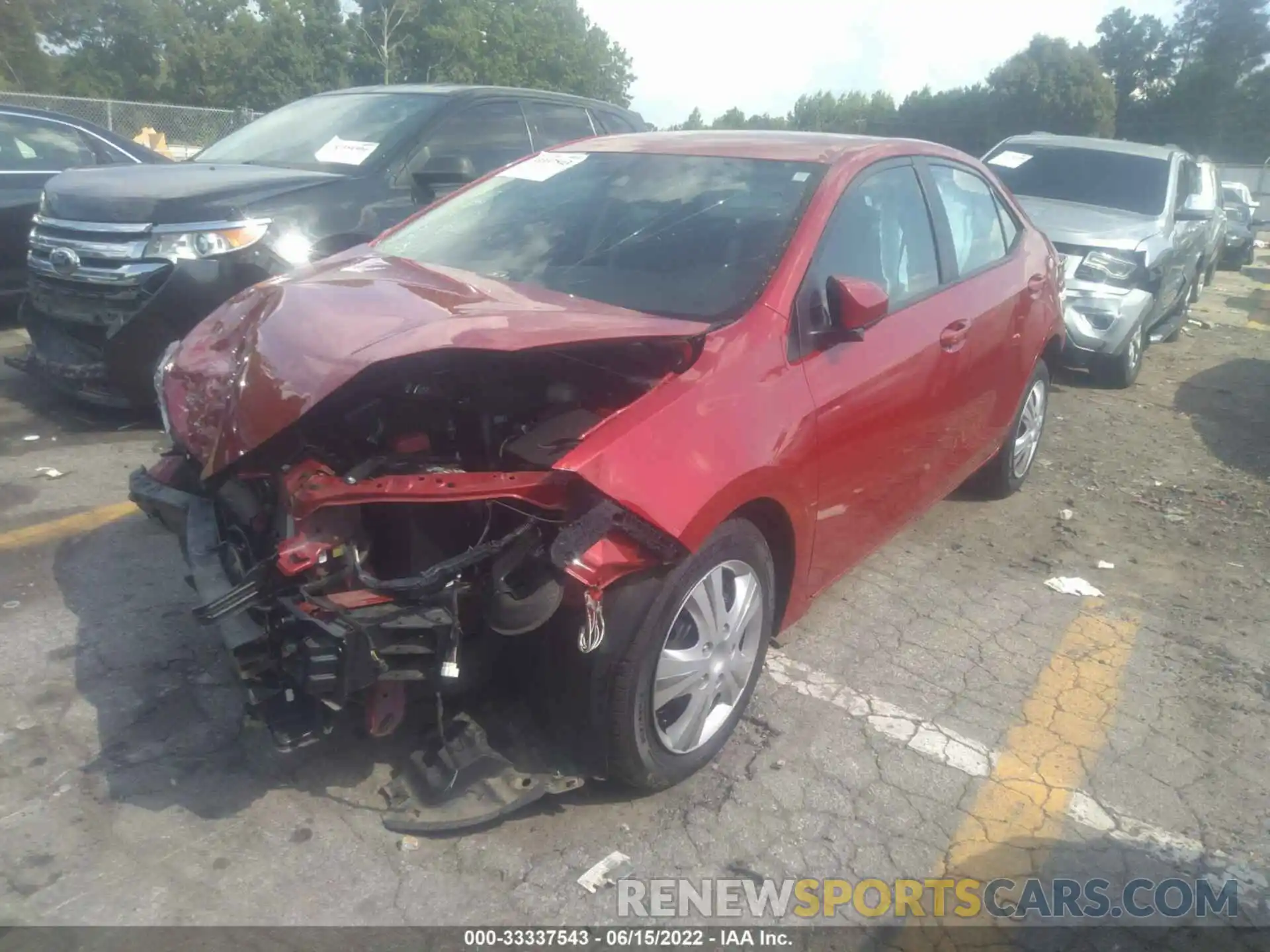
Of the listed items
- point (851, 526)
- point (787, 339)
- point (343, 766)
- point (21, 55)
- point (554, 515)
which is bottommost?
point (343, 766)

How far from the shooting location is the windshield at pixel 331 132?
6.01 metres

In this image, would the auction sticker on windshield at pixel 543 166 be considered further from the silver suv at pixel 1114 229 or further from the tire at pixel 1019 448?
the silver suv at pixel 1114 229

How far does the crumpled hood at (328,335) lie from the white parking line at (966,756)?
1413 mm

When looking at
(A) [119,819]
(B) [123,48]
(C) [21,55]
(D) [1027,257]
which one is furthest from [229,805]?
(B) [123,48]

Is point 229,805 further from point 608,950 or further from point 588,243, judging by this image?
point 588,243

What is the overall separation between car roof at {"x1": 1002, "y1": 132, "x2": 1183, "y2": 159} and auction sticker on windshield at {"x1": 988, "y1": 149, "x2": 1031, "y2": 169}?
22 centimetres

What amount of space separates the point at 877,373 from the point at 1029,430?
239cm

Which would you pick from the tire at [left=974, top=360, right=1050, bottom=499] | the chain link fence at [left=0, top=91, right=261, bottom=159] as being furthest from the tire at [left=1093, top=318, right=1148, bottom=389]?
the chain link fence at [left=0, top=91, right=261, bottom=159]

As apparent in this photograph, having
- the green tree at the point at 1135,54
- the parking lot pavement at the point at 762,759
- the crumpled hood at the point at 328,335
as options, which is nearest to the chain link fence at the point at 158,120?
the parking lot pavement at the point at 762,759

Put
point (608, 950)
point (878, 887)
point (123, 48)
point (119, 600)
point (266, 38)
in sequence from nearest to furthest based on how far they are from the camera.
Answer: point (608, 950) → point (878, 887) → point (119, 600) → point (266, 38) → point (123, 48)

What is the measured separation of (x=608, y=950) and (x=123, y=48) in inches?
2705

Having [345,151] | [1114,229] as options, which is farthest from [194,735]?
[1114,229]

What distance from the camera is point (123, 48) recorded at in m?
58.3

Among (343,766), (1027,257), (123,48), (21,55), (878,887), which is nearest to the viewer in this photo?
(878,887)
